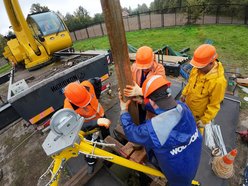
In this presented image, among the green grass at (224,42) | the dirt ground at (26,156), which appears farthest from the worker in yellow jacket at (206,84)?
the green grass at (224,42)

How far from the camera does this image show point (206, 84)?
234 centimetres

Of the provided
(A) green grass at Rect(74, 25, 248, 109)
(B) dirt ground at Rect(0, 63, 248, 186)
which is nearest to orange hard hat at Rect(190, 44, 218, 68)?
(B) dirt ground at Rect(0, 63, 248, 186)

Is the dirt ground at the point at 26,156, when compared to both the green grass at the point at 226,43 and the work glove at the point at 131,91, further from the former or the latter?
the work glove at the point at 131,91

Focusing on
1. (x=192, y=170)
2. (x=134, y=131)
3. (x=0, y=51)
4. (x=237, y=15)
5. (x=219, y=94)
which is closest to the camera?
(x=134, y=131)

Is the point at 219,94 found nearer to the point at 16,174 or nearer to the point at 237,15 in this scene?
the point at 16,174

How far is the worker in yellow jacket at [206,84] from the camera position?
2248mm

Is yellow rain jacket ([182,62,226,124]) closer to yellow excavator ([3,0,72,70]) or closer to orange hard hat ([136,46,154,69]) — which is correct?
orange hard hat ([136,46,154,69])

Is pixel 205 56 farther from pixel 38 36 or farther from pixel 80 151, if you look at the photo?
pixel 38 36

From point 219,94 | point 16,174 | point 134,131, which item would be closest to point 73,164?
point 16,174

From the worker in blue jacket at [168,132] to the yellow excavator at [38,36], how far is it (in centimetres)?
533

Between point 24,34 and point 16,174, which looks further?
point 24,34

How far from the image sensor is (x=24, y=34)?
577cm

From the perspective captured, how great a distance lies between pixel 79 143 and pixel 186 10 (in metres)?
15.9

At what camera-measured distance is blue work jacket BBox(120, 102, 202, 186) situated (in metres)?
1.34
